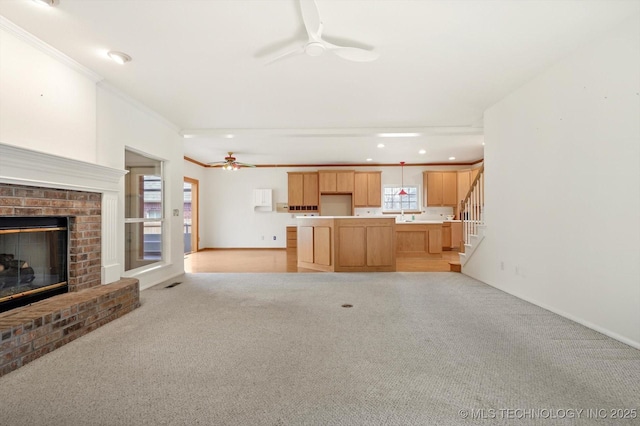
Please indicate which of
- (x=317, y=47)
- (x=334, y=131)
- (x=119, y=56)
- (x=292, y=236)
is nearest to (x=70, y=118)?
(x=119, y=56)

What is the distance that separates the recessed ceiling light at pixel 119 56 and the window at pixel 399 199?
7.16 meters

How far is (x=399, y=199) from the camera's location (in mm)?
9023

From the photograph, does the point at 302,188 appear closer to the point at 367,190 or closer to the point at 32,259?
the point at 367,190

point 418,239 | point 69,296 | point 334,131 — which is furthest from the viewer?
point 418,239

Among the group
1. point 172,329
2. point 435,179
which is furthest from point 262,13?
point 435,179

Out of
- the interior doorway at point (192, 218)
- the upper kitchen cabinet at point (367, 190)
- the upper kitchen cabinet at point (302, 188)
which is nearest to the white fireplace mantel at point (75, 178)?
the interior doorway at point (192, 218)

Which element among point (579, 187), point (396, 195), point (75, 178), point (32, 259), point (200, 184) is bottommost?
point (32, 259)

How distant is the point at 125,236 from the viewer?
12.9ft

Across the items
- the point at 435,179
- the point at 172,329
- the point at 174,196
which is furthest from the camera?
the point at 435,179

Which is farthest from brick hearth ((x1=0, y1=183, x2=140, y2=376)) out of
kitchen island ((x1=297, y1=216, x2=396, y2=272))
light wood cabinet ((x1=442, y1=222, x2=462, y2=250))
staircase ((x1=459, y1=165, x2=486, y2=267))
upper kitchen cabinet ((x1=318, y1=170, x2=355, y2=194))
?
light wood cabinet ((x1=442, y1=222, x2=462, y2=250))

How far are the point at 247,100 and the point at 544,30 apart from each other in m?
3.19

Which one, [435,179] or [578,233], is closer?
[578,233]

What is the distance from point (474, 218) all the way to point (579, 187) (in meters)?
2.30

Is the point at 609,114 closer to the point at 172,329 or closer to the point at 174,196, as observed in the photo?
the point at 172,329
